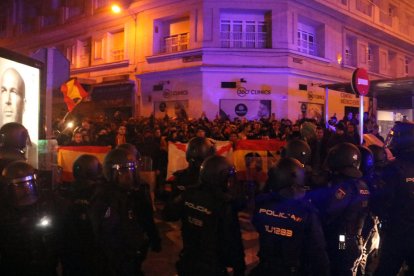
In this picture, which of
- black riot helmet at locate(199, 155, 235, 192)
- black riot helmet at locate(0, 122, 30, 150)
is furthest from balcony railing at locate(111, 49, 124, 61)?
black riot helmet at locate(199, 155, 235, 192)

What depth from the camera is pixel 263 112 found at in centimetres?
1811

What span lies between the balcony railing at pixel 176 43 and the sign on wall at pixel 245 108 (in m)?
3.52

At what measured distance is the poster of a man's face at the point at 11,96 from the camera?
5.76 m

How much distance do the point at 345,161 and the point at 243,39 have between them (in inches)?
615

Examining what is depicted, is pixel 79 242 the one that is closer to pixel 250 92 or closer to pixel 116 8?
pixel 250 92

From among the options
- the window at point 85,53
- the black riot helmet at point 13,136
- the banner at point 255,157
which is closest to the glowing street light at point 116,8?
the window at point 85,53

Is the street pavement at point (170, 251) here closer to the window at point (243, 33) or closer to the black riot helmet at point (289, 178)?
the black riot helmet at point (289, 178)

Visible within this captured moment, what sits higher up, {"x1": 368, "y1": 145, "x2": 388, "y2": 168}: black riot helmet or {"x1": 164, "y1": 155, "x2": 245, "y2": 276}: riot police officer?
{"x1": 368, "y1": 145, "x2": 388, "y2": 168}: black riot helmet

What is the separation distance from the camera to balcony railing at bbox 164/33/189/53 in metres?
19.6

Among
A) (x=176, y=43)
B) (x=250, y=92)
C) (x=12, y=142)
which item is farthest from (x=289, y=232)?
(x=176, y=43)

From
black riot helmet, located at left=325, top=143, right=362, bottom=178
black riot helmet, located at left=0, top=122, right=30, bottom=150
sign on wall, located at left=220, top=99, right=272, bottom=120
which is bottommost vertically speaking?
black riot helmet, located at left=325, top=143, right=362, bottom=178

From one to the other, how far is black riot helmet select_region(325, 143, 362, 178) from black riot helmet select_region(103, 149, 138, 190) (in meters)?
1.89

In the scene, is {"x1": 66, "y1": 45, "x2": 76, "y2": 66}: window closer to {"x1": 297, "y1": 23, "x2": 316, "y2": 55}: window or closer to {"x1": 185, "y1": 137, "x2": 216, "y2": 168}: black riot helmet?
{"x1": 297, "y1": 23, "x2": 316, "y2": 55}: window

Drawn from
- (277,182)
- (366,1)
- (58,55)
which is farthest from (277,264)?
(366,1)
